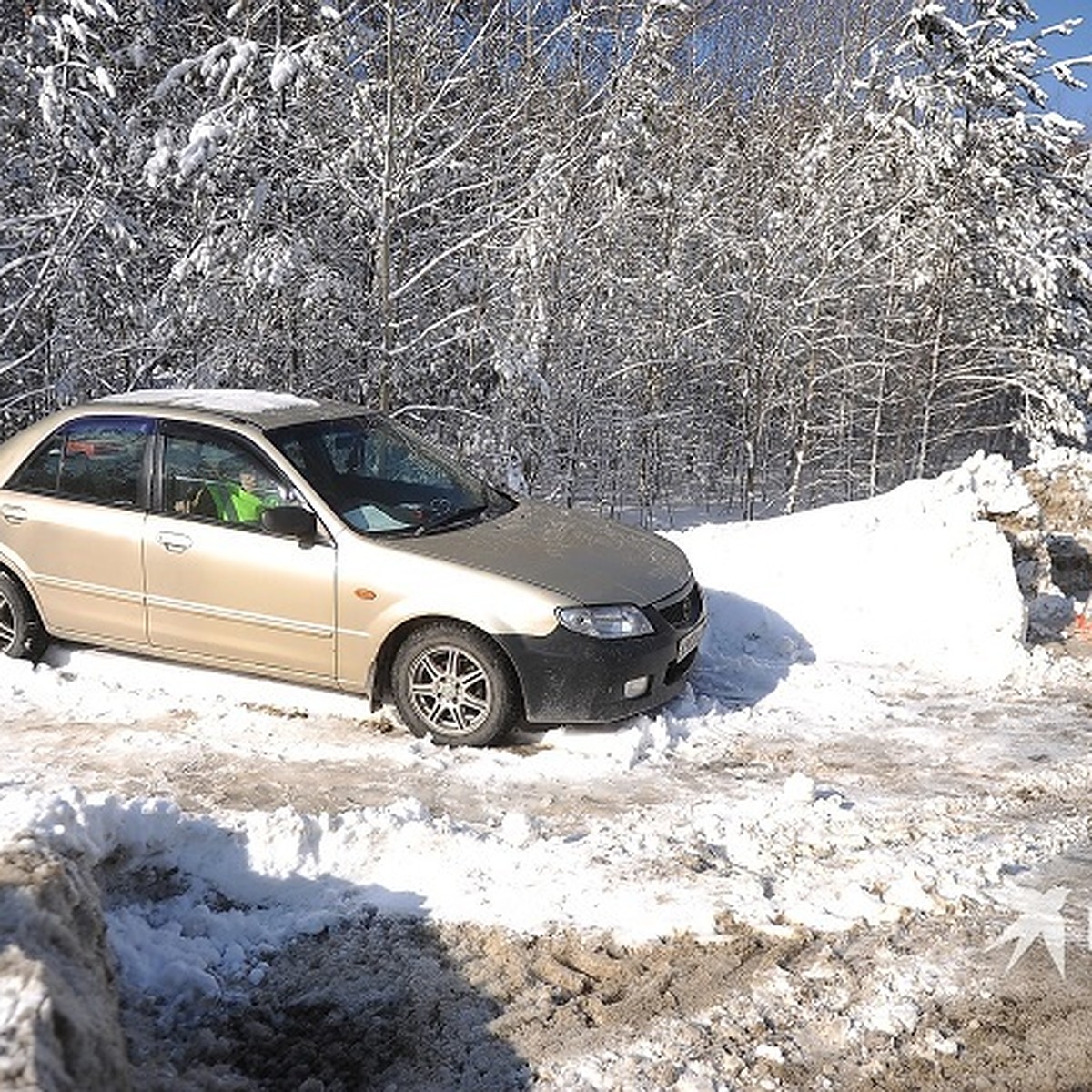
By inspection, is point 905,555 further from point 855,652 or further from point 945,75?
point 945,75

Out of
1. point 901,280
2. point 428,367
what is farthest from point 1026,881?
point 901,280

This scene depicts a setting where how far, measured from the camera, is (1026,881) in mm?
4070

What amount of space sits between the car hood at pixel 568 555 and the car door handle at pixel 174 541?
3.87 ft

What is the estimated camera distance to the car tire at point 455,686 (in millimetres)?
5363

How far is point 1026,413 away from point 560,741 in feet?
59.1

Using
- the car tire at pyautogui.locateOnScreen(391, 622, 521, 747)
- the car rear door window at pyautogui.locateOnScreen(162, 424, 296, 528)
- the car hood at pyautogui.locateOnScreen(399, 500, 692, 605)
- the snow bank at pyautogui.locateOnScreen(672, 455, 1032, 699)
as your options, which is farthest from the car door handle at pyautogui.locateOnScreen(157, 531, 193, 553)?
the snow bank at pyautogui.locateOnScreen(672, 455, 1032, 699)

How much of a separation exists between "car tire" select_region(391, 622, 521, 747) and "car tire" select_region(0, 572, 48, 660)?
7.47 ft

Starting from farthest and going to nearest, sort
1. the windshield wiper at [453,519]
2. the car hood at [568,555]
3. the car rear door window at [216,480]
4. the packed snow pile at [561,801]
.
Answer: the windshield wiper at [453,519] → the car rear door window at [216,480] → the car hood at [568,555] → the packed snow pile at [561,801]

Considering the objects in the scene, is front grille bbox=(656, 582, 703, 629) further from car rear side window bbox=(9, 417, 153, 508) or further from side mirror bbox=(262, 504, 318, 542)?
car rear side window bbox=(9, 417, 153, 508)

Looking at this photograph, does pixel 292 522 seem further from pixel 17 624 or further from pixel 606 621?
pixel 17 624

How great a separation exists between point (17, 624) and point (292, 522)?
1923 millimetres

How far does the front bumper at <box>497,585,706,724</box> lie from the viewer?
5.28 m

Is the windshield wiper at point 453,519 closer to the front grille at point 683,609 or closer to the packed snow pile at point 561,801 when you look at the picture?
the packed snow pile at point 561,801

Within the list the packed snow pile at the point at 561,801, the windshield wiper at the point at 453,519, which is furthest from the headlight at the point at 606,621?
the windshield wiper at the point at 453,519
